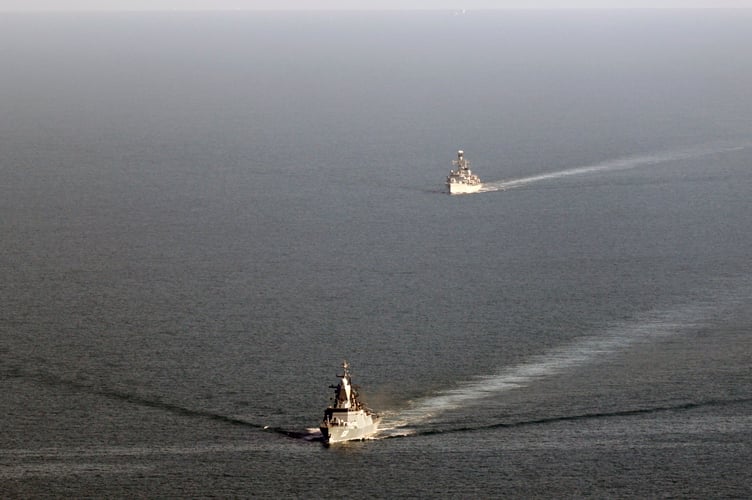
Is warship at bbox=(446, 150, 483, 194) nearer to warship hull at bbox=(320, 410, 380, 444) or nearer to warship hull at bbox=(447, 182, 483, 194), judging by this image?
warship hull at bbox=(447, 182, 483, 194)

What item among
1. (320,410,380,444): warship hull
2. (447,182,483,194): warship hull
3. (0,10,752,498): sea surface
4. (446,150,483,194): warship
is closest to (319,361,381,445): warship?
(320,410,380,444): warship hull

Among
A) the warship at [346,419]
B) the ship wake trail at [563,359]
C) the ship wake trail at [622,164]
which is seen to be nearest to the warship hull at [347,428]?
the warship at [346,419]

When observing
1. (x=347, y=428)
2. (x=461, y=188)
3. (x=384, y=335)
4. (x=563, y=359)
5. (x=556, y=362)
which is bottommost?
(x=347, y=428)

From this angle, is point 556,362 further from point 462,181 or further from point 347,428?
point 462,181

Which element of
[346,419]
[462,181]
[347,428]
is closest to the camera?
[347,428]

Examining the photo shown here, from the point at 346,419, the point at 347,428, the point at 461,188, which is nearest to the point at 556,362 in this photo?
the point at 346,419

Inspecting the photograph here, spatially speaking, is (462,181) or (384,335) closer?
(384,335)

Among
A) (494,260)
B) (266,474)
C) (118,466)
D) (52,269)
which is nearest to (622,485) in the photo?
(266,474)
